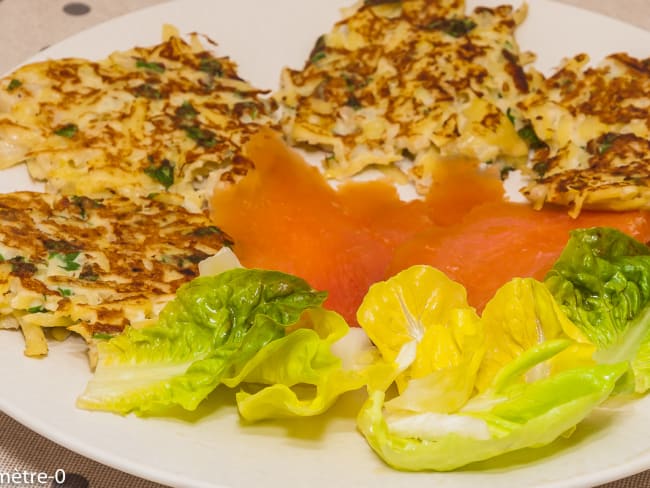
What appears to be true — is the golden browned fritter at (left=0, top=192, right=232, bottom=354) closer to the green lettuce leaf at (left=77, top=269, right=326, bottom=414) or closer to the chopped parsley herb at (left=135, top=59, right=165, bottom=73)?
the green lettuce leaf at (left=77, top=269, right=326, bottom=414)

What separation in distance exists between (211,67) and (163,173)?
0.92m

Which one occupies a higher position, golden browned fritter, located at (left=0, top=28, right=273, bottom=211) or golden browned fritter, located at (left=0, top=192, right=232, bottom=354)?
golden browned fritter, located at (left=0, top=28, right=273, bottom=211)

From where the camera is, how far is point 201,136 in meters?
4.19

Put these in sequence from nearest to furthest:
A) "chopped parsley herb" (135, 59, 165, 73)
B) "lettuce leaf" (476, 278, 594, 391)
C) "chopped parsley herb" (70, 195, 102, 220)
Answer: "lettuce leaf" (476, 278, 594, 391) → "chopped parsley herb" (70, 195, 102, 220) → "chopped parsley herb" (135, 59, 165, 73)

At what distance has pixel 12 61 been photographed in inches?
214

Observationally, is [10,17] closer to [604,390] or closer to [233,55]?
[233,55]

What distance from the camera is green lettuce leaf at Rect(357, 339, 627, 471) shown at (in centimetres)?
255

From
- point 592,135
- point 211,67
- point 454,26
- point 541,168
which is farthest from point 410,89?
point 211,67

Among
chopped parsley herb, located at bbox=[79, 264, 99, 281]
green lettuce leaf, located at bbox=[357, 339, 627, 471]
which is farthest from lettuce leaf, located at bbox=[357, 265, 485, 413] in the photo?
chopped parsley herb, located at bbox=[79, 264, 99, 281]

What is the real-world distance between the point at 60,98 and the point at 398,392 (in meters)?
2.28

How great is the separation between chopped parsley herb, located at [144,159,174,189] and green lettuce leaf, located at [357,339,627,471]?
1700mm

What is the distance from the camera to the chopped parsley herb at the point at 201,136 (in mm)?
4160

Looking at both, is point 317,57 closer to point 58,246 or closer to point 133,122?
point 133,122

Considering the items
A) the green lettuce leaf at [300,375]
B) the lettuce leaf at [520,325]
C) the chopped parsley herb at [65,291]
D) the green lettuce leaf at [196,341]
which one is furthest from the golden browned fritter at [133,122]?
the lettuce leaf at [520,325]
